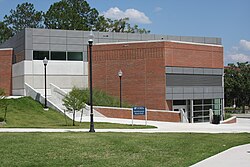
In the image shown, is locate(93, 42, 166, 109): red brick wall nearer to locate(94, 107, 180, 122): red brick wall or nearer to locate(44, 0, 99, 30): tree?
locate(94, 107, 180, 122): red brick wall

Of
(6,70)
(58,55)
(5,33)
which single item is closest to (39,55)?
(58,55)

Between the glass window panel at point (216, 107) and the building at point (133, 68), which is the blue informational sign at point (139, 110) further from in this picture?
the glass window panel at point (216, 107)

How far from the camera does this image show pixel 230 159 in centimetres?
1283

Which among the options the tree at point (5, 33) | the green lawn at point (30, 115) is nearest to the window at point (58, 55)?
the green lawn at point (30, 115)

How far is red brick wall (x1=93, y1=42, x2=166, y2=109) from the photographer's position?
40844 mm

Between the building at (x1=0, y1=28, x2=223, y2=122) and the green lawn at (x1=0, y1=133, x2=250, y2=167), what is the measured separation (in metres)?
24.2

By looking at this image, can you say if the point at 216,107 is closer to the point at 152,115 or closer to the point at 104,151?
the point at 152,115

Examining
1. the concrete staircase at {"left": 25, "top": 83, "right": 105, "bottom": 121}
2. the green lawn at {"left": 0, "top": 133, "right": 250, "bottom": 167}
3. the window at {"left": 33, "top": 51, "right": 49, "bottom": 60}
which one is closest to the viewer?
the green lawn at {"left": 0, "top": 133, "right": 250, "bottom": 167}

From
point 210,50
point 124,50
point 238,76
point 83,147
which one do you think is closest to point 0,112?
point 124,50

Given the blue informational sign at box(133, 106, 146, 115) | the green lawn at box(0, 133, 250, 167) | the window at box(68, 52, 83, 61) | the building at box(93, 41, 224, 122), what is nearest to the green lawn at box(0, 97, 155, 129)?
the blue informational sign at box(133, 106, 146, 115)

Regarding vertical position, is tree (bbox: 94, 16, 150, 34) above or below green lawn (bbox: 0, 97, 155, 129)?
above

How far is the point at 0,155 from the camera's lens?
12.3 meters

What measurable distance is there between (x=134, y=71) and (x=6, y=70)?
16978 millimetres

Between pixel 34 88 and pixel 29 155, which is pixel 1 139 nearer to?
pixel 29 155
